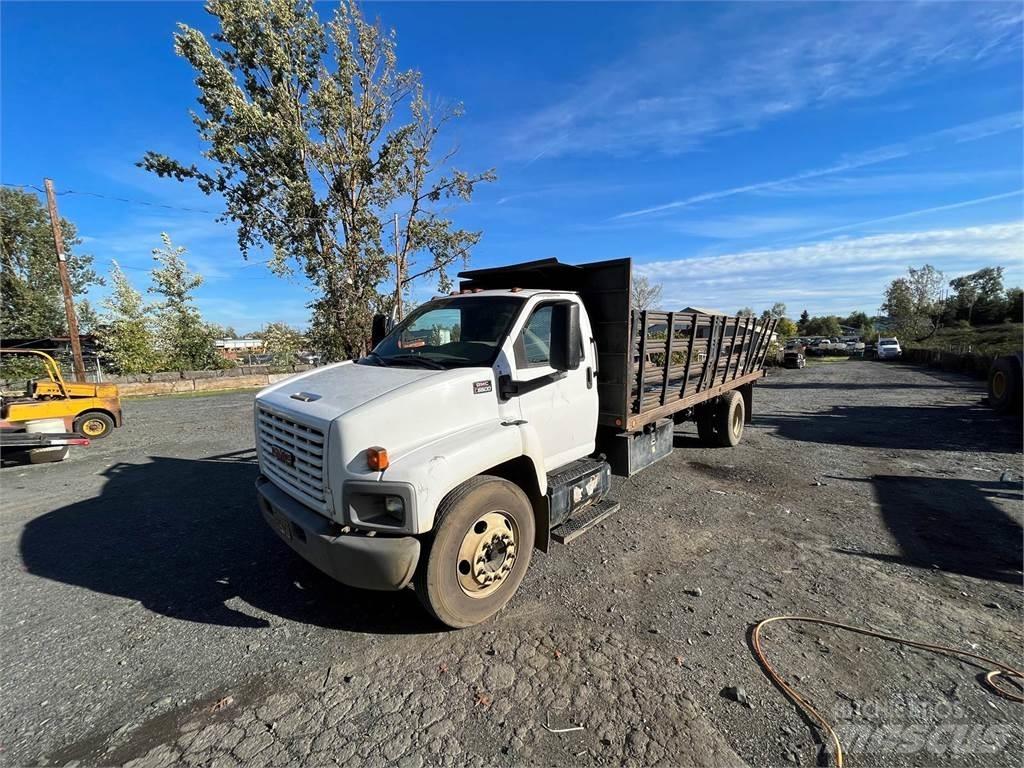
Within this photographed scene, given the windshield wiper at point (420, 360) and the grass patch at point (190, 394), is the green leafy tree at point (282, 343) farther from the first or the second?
the windshield wiper at point (420, 360)

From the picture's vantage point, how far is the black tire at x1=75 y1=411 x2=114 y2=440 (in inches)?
384

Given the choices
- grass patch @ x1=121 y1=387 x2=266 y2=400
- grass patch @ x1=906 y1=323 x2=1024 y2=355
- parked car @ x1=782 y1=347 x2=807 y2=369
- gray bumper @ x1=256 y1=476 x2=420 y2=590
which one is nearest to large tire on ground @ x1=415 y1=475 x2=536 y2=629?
gray bumper @ x1=256 y1=476 x2=420 y2=590

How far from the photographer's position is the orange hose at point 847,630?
2.23 m

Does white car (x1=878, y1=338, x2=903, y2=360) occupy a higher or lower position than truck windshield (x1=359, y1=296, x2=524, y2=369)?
lower

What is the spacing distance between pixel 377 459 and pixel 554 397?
1.65 meters

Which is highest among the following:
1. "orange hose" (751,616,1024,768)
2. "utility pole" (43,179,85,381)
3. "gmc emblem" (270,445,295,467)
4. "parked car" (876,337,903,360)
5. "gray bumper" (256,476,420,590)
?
"utility pole" (43,179,85,381)

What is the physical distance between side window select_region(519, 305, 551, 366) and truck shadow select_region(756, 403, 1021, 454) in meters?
7.28

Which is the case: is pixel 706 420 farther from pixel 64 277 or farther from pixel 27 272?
pixel 27 272

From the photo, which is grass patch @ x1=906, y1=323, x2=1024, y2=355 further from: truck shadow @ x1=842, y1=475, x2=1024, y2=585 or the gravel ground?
the gravel ground

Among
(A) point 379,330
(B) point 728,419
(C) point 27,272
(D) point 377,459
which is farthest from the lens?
(C) point 27,272

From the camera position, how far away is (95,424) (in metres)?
9.98

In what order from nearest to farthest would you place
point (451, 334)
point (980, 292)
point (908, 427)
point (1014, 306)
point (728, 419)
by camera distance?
point (451, 334)
point (728, 419)
point (908, 427)
point (1014, 306)
point (980, 292)

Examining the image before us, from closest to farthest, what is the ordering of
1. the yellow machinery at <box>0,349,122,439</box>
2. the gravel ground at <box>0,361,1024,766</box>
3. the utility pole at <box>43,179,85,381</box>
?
the gravel ground at <box>0,361,1024,766</box>
the yellow machinery at <box>0,349,122,439</box>
the utility pole at <box>43,179,85,381</box>

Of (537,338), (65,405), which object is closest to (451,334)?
(537,338)
